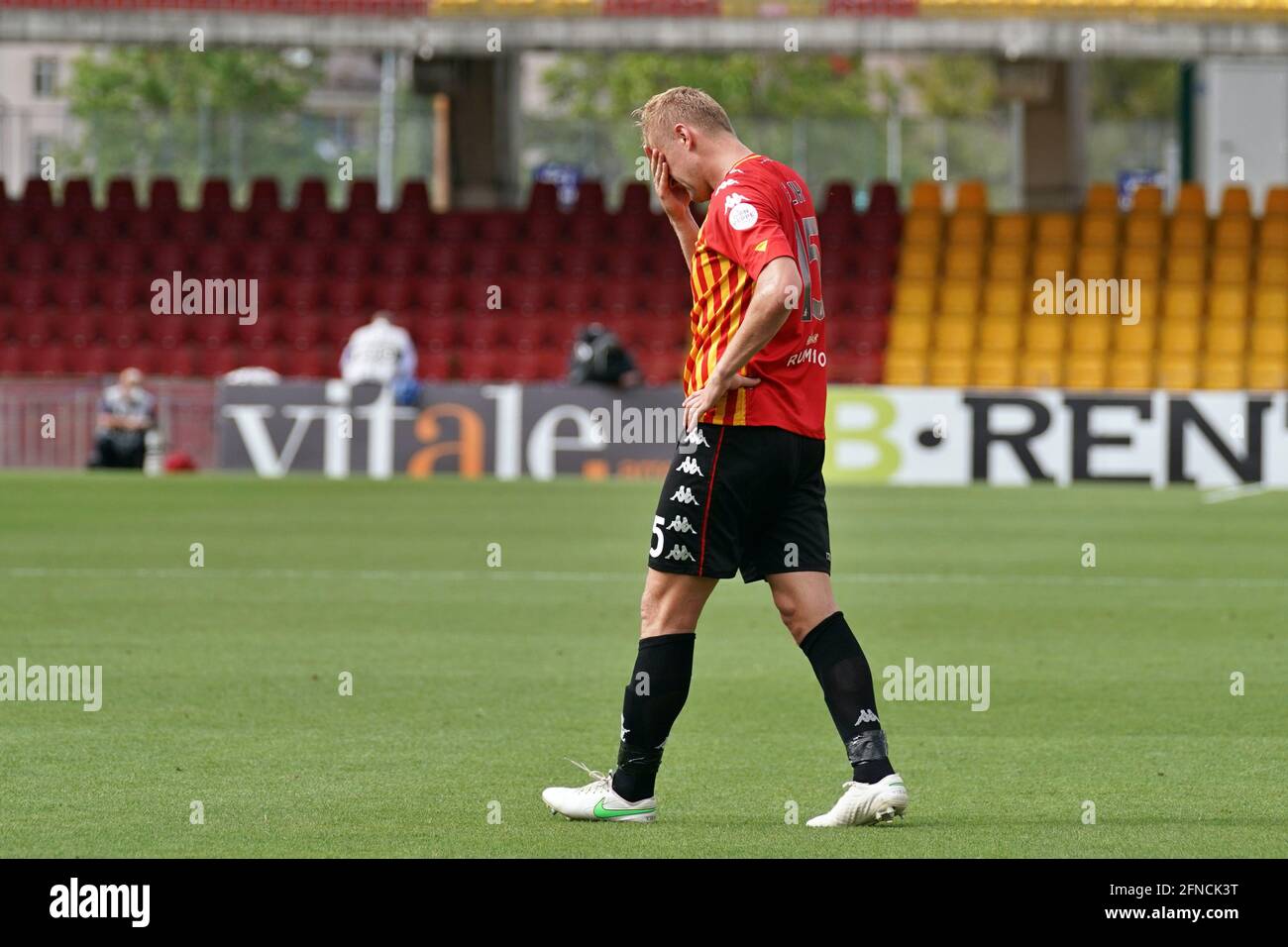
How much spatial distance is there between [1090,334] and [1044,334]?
0.62 m

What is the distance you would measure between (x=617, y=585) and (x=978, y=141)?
23434 mm

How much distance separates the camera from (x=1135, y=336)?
2955 cm

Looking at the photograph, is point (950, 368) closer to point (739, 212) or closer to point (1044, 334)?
point (1044, 334)

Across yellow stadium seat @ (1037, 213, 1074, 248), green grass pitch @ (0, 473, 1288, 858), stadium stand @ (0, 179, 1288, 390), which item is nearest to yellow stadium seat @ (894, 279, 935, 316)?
stadium stand @ (0, 179, 1288, 390)

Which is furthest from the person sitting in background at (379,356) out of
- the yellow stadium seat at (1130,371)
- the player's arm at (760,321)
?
the player's arm at (760,321)

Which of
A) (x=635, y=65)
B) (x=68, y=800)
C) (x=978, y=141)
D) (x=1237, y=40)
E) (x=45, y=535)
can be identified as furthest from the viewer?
(x=635, y=65)

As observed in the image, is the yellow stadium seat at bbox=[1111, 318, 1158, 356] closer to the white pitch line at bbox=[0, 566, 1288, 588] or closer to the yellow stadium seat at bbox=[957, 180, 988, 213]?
the yellow stadium seat at bbox=[957, 180, 988, 213]

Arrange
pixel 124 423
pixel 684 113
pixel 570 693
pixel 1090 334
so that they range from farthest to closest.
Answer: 1. pixel 1090 334
2. pixel 124 423
3. pixel 570 693
4. pixel 684 113

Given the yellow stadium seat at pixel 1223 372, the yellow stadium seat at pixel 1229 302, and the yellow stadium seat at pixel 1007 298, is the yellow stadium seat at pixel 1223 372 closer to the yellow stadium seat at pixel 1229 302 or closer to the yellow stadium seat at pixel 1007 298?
the yellow stadium seat at pixel 1229 302

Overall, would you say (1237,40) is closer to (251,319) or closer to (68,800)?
(251,319)

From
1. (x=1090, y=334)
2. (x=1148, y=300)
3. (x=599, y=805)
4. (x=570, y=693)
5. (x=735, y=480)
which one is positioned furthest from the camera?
(x=1148, y=300)

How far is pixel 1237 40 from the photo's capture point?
2802 centimetres

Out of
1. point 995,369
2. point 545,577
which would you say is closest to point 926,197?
point 995,369
